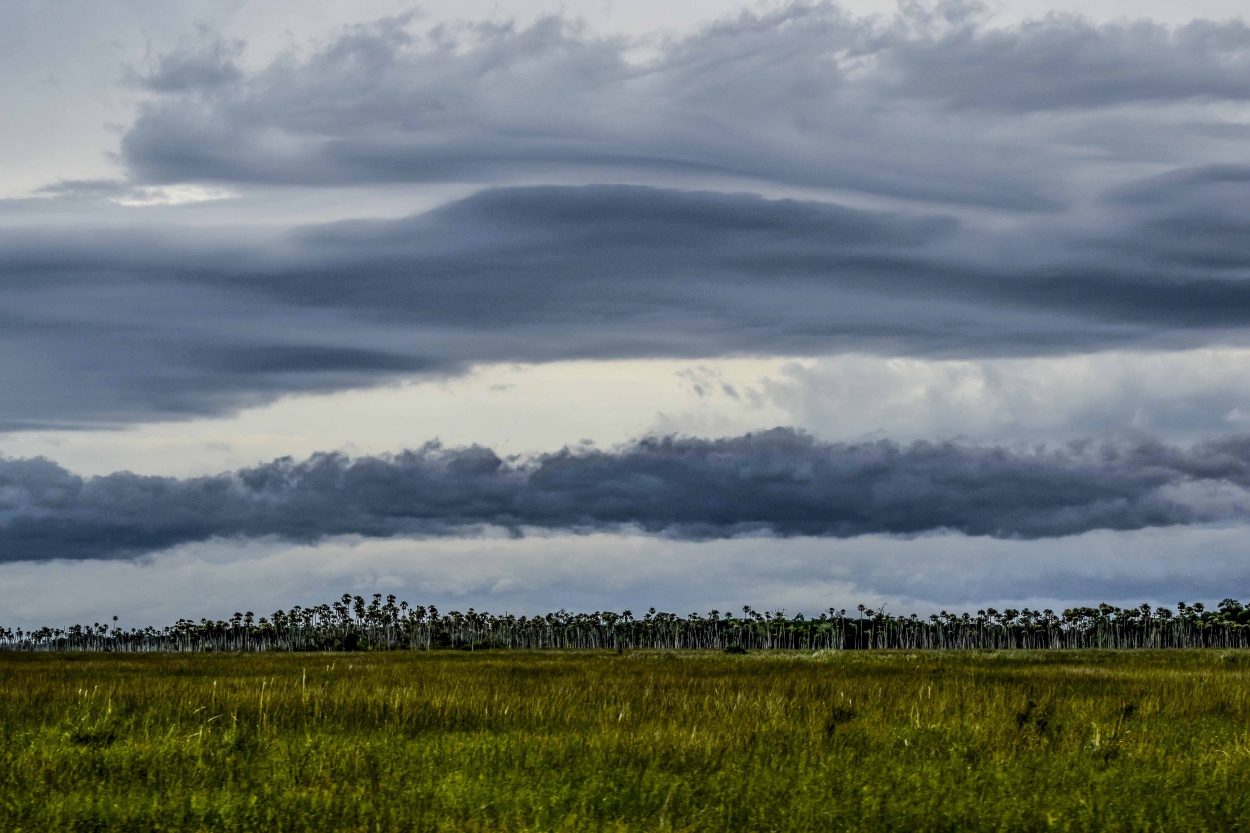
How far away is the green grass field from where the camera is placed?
11.4 metres

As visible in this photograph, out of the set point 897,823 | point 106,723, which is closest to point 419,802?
point 897,823

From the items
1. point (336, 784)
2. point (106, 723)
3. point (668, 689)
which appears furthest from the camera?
point (668, 689)

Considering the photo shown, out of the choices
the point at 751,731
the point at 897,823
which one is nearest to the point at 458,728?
the point at 751,731

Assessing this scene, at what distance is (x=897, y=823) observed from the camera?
11.4 metres

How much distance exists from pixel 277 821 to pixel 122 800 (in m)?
1.92

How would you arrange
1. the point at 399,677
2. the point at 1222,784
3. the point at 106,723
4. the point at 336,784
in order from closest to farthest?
1. the point at 336,784
2. the point at 1222,784
3. the point at 106,723
4. the point at 399,677

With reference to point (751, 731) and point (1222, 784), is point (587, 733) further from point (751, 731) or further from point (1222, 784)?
point (1222, 784)

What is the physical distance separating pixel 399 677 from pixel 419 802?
20.0 meters

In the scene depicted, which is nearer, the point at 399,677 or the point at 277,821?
the point at 277,821

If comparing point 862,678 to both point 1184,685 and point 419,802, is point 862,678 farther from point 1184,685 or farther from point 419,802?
point 419,802

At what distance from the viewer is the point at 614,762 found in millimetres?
14297

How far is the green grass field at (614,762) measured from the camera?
1138cm

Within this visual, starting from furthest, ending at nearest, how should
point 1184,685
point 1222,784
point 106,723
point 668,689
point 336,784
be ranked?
1. point 1184,685
2. point 668,689
3. point 106,723
4. point 1222,784
5. point 336,784

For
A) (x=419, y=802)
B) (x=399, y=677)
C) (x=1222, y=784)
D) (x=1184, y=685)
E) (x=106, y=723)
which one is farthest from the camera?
(x=399, y=677)
